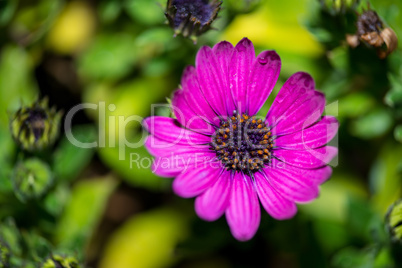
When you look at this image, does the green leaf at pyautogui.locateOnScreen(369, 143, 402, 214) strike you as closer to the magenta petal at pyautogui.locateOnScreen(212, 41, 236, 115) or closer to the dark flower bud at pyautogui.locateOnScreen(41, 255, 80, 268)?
the magenta petal at pyautogui.locateOnScreen(212, 41, 236, 115)

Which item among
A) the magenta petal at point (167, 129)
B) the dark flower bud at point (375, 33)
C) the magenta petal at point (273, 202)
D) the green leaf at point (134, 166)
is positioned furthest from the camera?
the green leaf at point (134, 166)

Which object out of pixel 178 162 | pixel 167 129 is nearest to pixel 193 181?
pixel 178 162

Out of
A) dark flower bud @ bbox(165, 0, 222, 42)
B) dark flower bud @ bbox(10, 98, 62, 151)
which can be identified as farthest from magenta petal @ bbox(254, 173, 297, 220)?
dark flower bud @ bbox(10, 98, 62, 151)

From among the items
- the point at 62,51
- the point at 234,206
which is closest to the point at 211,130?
the point at 234,206

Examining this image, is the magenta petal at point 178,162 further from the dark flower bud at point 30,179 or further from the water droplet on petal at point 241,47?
the dark flower bud at point 30,179

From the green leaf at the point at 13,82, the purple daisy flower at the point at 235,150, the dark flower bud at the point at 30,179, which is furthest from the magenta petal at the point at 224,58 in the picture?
the green leaf at the point at 13,82
